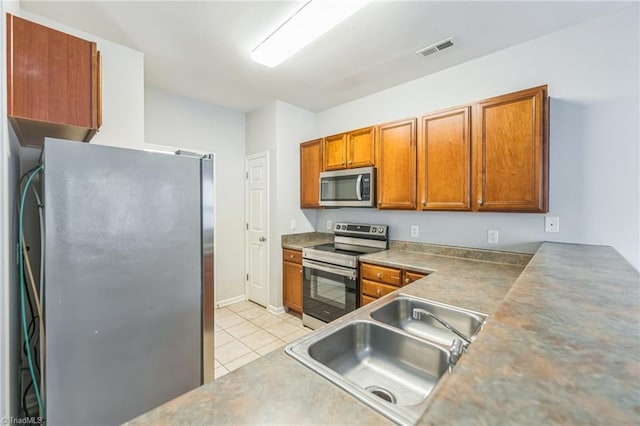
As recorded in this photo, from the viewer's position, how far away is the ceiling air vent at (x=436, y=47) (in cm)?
221

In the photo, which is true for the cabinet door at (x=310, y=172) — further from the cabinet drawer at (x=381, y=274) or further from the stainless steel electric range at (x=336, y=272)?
the cabinet drawer at (x=381, y=274)

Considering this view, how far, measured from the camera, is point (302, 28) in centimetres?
197

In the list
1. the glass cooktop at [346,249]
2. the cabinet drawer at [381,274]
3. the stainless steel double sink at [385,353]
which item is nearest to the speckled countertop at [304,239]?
the glass cooktop at [346,249]

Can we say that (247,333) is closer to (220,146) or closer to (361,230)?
(361,230)

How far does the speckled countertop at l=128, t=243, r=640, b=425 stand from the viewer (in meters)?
0.36

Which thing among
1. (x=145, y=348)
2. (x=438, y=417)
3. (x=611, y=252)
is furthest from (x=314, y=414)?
(x=611, y=252)

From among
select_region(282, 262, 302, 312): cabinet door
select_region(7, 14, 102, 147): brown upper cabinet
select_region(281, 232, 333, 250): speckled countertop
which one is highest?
select_region(7, 14, 102, 147): brown upper cabinet

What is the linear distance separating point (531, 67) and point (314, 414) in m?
2.93

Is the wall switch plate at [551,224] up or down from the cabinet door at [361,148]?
down

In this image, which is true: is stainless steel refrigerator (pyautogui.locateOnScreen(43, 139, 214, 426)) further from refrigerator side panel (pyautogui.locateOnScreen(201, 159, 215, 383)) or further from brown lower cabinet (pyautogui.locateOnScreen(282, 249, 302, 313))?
brown lower cabinet (pyautogui.locateOnScreen(282, 249, 302, 313))

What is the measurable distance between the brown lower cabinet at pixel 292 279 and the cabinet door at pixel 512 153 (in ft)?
6.81

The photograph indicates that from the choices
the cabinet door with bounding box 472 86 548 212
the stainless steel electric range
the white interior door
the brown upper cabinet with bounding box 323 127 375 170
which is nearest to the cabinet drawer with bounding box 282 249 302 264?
the stainless steel electric range

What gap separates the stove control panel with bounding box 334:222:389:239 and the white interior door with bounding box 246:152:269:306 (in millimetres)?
1008

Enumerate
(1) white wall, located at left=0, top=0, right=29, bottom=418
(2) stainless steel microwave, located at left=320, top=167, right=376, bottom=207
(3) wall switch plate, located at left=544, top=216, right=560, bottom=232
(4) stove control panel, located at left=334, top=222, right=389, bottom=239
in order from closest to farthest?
1. (1) white wall, located at left=0, top=0, right=29, bottom=418
2. (3) wall switch plate, located at left=544, top=216, right=560, bottom=232
3. (2) stainless steel microwave, located at left=320, top=167, right=376, bottom=207
4. (4) stove control panel, located at left=334, top=222, right=389, bottom=239
